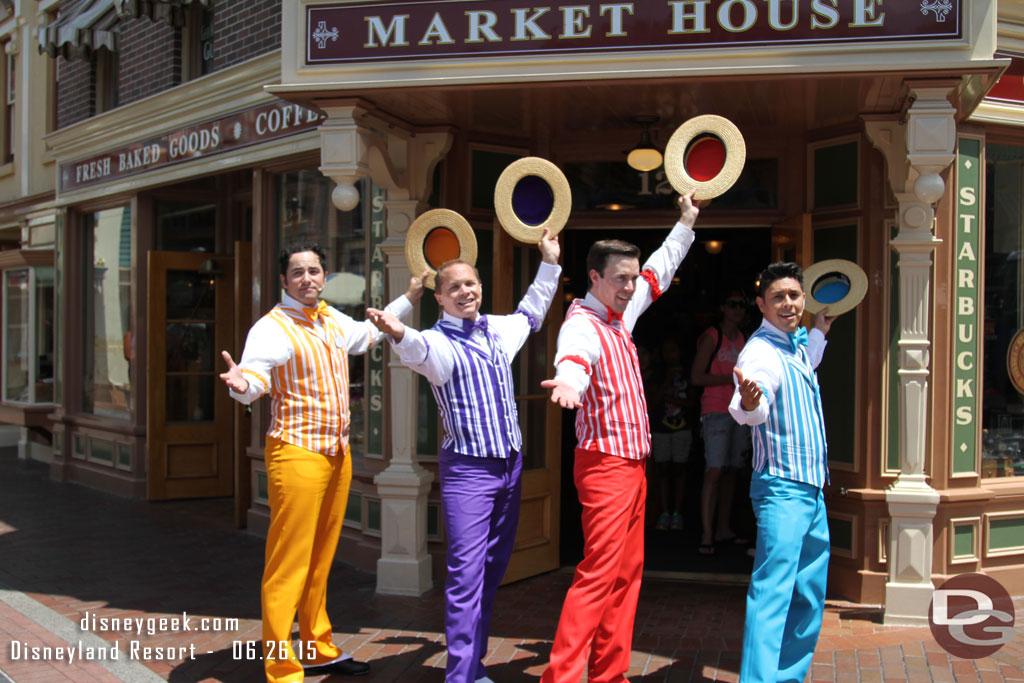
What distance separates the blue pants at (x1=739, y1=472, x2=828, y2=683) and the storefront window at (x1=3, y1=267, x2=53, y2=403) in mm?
10269

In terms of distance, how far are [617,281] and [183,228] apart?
663 centimetres

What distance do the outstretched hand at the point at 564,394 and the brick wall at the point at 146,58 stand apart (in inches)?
263

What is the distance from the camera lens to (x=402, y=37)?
4805 millimetres

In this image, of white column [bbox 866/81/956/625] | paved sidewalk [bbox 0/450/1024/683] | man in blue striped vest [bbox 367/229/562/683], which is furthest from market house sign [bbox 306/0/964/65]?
paved sidewalk [bbox 0/450/1024/683]

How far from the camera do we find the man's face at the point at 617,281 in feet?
12.6

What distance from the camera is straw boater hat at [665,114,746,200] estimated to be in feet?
13.3

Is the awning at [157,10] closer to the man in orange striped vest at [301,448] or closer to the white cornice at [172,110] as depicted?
the white cornice at [172,110]

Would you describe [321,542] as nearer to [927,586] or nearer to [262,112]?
[927,586]

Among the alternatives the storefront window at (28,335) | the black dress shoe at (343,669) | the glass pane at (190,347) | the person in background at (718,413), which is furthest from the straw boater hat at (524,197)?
the storefront window at (28,335)

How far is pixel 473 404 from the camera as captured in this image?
12.7 feet

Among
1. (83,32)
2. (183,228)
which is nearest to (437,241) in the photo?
(183,228)

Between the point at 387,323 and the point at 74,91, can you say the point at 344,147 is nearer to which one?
the point at 387,323

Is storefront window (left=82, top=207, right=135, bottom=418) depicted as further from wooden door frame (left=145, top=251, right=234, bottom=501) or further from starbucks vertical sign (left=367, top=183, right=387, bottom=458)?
starbucks vertical sign (left=367, top=183, right=387, bottom=458)

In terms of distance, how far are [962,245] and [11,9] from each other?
11.8 m
